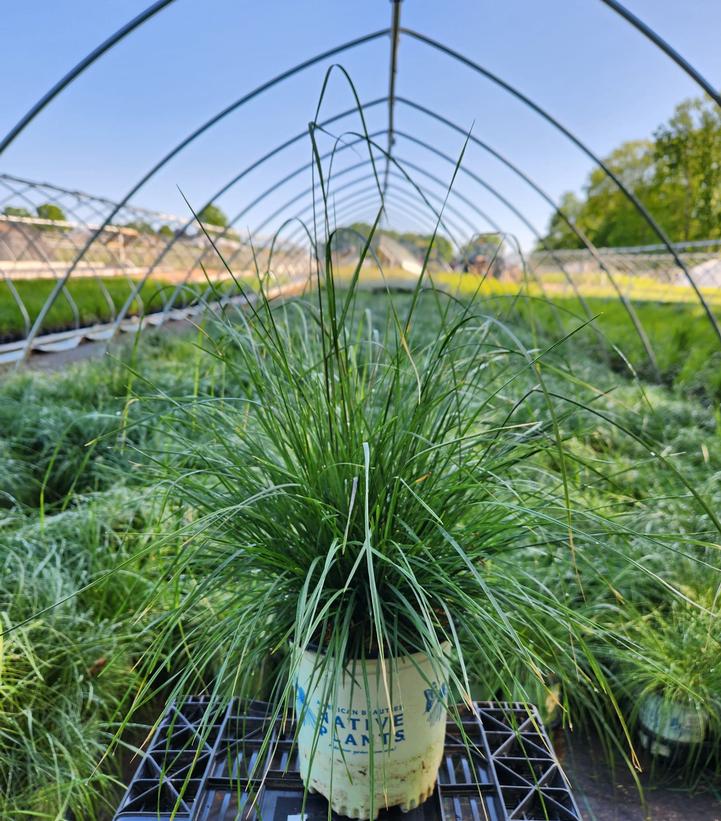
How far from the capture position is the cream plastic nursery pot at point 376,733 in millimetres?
857

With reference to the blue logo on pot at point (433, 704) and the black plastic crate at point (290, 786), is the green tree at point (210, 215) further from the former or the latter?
the blue logo on pot at point (433, 704)

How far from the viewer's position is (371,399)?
3.73 feet

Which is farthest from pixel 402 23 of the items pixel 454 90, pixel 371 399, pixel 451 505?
pixel 451 505

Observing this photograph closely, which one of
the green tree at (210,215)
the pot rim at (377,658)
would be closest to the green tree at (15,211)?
the green tree at (210,215)

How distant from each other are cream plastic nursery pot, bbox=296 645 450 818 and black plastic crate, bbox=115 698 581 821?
0.05 metres

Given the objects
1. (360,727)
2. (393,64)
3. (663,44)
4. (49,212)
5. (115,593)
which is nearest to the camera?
(360,727)

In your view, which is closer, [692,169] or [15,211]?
[15,211]

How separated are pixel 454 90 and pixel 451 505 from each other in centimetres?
418

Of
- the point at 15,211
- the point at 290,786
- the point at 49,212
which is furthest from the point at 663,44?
the point at 49,212

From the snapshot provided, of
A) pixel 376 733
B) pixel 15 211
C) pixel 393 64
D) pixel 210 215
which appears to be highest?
pixel 393 64

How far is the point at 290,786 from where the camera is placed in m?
0.99

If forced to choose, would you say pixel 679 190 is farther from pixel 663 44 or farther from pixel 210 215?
pixel 663 44

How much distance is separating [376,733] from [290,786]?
0.76 feet

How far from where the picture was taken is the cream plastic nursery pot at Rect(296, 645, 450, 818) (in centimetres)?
86
